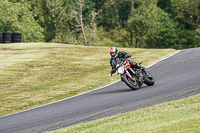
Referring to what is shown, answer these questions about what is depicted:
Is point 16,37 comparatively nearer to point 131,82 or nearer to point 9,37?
point 9,37

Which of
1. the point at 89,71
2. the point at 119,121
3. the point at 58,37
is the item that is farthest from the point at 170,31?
the point at 119,121

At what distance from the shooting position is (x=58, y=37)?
64.5 meters

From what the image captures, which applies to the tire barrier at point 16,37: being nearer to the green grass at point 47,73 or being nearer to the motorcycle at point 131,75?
the green grass at point 47,73

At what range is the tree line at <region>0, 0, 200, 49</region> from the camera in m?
57.7

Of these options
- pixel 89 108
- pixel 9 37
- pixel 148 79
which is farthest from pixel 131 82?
pixel 9 37

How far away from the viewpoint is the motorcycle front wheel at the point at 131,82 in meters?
12.2

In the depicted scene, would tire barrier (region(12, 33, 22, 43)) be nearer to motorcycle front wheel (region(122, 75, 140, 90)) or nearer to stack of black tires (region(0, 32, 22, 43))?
stack of black tires (region(0, 32, 22, 43))

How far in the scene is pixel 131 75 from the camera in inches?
495

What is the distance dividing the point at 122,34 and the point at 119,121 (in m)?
58.0

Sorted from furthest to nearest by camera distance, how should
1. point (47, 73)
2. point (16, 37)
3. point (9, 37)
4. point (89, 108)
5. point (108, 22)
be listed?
point (108, 22) → point (16, 37) → point (9, 37) → point (47, 73) → point (89, 108)

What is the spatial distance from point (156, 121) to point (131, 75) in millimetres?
5508

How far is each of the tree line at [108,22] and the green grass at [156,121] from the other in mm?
48719

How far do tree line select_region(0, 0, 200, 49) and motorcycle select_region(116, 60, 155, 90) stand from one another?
44692mm

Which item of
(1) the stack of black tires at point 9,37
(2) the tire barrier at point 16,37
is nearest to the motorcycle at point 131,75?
(1) the stack of black tires at point 9,37
